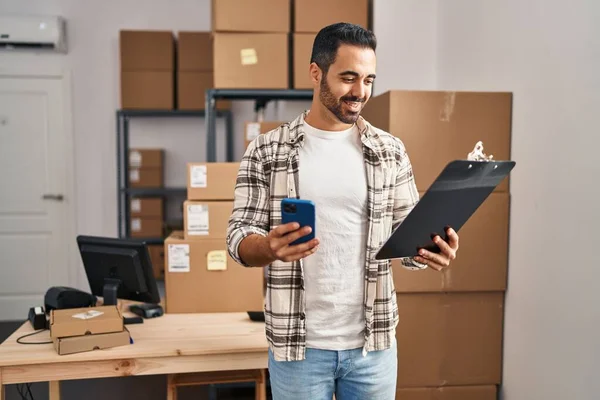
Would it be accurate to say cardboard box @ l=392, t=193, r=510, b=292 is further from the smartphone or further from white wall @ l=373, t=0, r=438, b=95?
the smartphone

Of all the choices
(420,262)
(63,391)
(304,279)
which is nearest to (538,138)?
(420,262)

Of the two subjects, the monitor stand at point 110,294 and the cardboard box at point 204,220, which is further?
the cardboard box at point 204,220

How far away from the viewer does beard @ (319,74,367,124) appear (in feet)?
4.15

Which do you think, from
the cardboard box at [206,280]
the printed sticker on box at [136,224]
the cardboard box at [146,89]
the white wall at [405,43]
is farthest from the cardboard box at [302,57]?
the printed sticker on box at [136,224]

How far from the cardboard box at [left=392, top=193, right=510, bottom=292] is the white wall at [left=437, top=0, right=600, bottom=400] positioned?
1.7 inches

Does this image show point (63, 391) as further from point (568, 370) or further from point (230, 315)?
point (568, 370)

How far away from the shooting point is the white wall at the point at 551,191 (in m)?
1.60

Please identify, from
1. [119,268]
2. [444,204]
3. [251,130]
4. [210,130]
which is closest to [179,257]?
[119,268]

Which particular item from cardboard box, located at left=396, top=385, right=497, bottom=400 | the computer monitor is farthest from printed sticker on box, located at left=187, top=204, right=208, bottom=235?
cardboard box, located at left=396, top=385, right=497, bottom=400

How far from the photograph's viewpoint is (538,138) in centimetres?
188

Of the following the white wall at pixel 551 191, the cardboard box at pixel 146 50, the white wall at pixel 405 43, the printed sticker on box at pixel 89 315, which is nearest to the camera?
the white wall at pixel 551 191

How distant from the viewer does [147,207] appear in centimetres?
412

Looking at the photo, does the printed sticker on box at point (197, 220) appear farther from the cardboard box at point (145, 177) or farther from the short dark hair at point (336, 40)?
the cardboard box at point (145, 177)

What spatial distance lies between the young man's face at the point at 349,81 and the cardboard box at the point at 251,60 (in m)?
1.52
